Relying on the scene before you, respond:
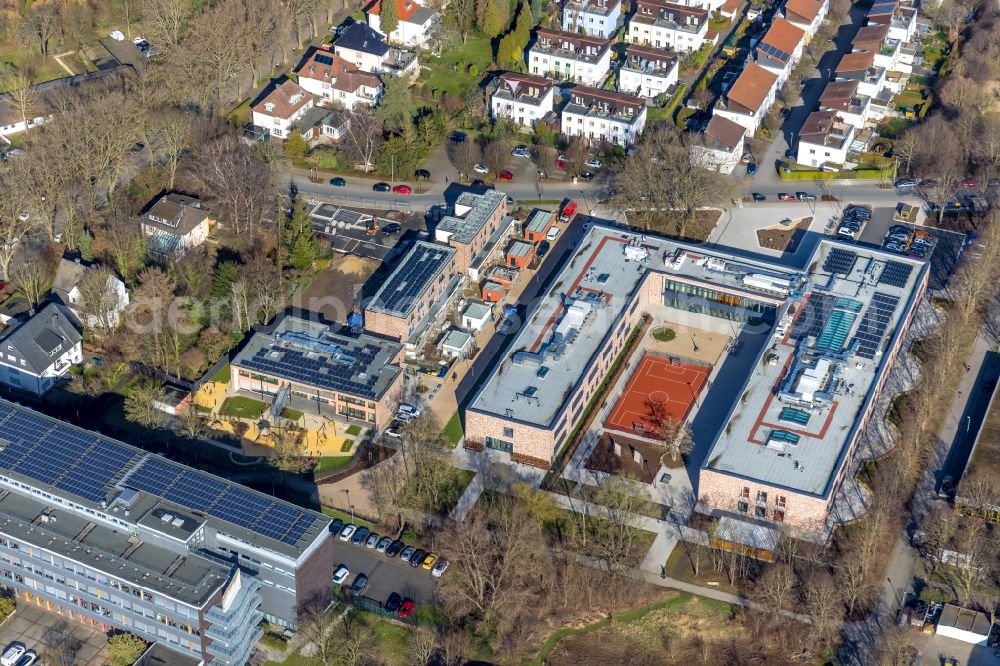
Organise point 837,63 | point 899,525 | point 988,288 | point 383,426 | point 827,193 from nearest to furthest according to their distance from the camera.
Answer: point 899,525 < point 383,426 < point 988,288 < point 827,193 < point 837,63

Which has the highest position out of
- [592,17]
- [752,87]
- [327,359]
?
[752,87]

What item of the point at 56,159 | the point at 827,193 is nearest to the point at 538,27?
the point at 827,193

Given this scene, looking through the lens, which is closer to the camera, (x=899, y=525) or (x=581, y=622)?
(x=581, y=622)

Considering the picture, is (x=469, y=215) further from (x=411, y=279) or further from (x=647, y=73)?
(x=647, y=73)

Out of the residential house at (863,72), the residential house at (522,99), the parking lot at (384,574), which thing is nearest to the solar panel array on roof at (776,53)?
the residential house at (863,72)

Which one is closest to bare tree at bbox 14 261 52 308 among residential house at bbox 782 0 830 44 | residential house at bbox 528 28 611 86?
residential house at bbox 528 28 611 86

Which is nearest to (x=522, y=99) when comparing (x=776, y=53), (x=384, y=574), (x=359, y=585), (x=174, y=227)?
(x=776, y=53)

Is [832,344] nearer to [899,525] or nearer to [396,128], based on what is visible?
[899,525]
